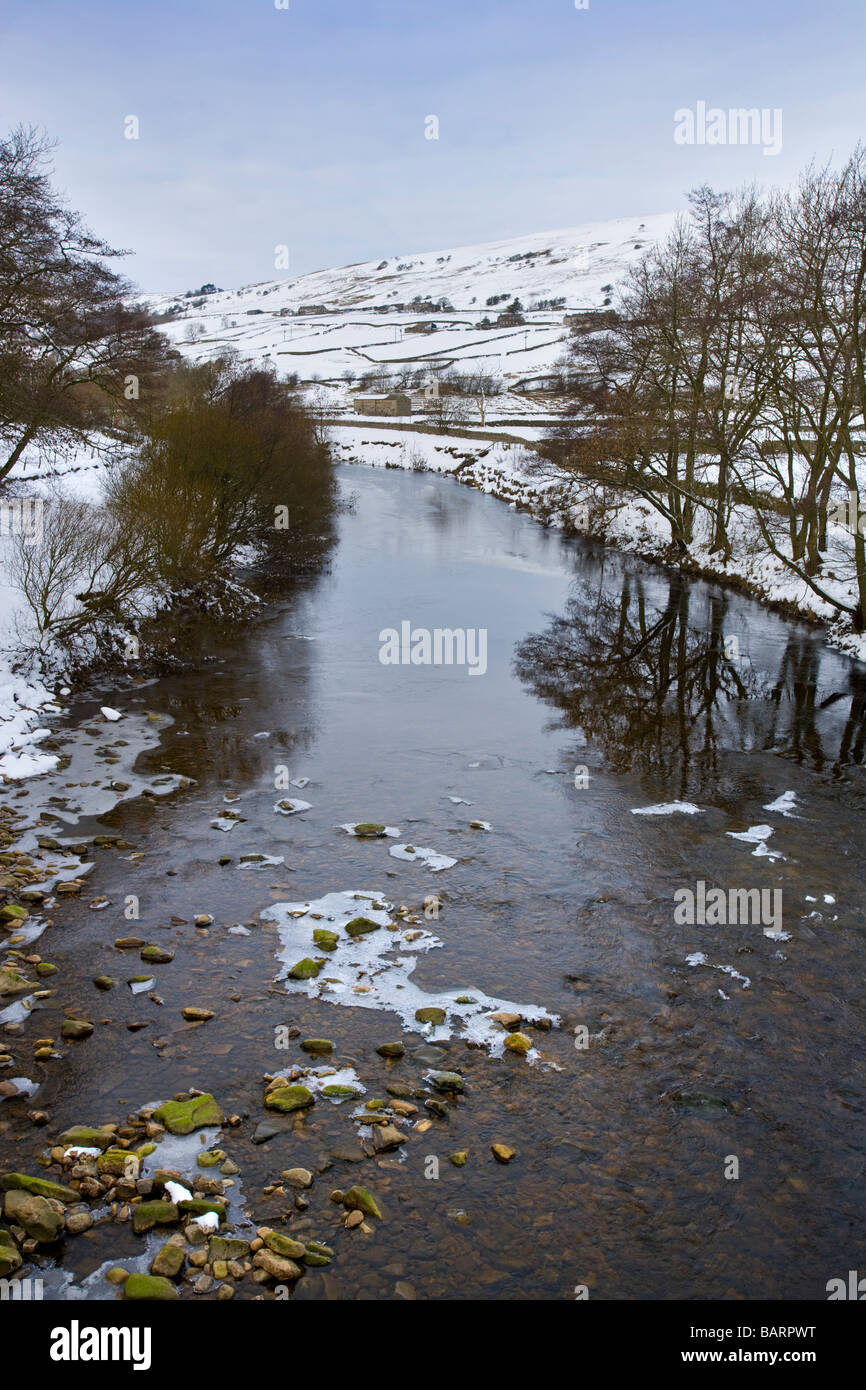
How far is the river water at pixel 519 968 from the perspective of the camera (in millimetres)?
6070

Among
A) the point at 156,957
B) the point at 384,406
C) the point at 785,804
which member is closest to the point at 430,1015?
the point at 156,957

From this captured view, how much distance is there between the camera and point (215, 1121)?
6.71 meters

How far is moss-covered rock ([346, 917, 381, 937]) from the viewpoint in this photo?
31.2 feet

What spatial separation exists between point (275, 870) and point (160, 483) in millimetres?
13647

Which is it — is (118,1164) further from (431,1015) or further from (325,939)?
(325,939)

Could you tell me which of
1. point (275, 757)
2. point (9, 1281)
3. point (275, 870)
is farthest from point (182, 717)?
point (9, 1281)

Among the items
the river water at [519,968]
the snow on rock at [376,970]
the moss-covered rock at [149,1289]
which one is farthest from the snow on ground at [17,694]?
the moss-covered rock at [149,1289]

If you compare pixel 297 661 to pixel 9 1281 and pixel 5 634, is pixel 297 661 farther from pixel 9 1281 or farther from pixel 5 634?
pixel 9 1281

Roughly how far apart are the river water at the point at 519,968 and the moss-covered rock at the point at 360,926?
1.40 ft

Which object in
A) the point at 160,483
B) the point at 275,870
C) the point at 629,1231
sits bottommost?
the point at 629,1231

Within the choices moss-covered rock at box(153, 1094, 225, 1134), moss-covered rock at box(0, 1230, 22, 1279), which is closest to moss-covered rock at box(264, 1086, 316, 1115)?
moss-covered rock at box(153, 1094, 225, 1134)

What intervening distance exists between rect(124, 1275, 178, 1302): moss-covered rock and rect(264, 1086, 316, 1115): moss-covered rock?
1663 millimetres

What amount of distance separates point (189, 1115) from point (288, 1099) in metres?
0.73

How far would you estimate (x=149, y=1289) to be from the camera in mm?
5270
